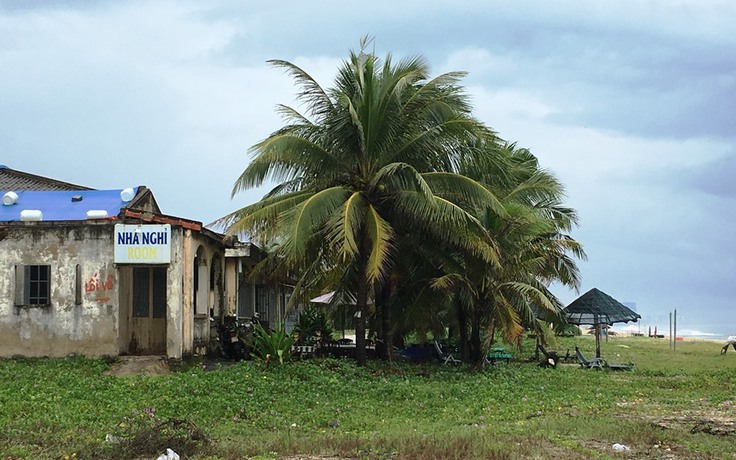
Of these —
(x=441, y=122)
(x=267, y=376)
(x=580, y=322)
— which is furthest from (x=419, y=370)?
(x=580, y=322)

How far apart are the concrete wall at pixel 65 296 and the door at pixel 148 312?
1326mm

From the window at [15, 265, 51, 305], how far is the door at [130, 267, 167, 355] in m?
2.02

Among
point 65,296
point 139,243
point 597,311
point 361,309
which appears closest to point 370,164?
point 361,309

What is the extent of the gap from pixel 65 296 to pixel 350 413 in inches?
324

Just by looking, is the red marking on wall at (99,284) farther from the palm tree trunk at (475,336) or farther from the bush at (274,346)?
the palm tree trunk at (475,336)

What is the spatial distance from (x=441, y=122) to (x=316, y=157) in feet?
11.0

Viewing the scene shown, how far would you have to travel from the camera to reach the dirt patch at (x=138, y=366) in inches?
660

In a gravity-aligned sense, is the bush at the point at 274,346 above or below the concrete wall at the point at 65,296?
below

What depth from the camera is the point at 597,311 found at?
2555cm

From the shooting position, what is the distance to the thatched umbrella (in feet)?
83.6

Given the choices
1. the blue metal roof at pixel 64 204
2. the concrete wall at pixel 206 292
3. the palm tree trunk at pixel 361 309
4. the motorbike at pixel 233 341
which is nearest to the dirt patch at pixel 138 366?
the concrete wall at pixel 206 292

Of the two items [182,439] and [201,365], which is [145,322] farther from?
[182,439]

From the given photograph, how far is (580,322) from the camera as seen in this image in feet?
85.8

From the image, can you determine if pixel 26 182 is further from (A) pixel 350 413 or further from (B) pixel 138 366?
(A) pixel 350 413
